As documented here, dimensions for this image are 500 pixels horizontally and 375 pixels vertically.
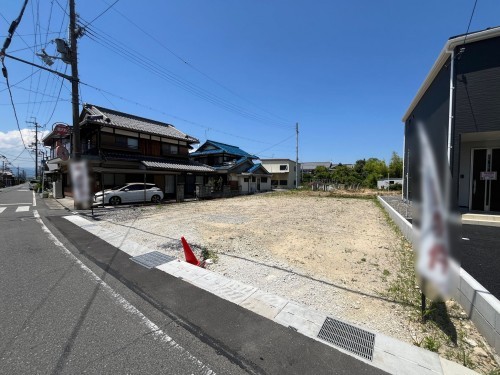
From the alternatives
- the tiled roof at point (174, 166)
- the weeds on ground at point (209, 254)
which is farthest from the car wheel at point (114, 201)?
the weeds on ground at point (209, 254)

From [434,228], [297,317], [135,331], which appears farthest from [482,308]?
[135,331]

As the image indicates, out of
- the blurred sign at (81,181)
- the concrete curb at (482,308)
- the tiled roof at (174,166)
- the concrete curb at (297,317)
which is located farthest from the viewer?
the tiled roof at (174,166)

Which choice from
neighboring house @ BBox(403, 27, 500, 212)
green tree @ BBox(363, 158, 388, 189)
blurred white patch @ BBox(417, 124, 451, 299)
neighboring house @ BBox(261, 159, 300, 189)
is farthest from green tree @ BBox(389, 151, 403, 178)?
blurred white patch @ BBox(417, 124, 451, 299)

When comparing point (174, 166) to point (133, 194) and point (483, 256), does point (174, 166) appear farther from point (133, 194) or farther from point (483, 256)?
point (483, 256)

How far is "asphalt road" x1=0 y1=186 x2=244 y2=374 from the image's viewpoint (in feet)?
8.27

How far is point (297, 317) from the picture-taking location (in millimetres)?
3367

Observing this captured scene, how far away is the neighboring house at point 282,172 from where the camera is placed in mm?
41094

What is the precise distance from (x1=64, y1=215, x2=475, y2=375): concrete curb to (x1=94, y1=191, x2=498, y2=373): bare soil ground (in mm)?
188

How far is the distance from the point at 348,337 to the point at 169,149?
21224 mm

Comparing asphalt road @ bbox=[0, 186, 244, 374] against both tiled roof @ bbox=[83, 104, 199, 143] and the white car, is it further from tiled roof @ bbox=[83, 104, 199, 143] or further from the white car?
tiled roof @ bbox=[83, 104, 199, 143]

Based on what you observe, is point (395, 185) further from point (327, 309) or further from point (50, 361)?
point (50, 361)

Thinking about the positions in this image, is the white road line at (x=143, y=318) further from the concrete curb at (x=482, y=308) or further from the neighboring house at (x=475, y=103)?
the neighboring house at (x=475, y=103)

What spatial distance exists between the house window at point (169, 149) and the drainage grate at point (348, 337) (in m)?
20.3

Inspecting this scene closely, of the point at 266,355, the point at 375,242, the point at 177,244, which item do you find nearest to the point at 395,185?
the point at 375,242
